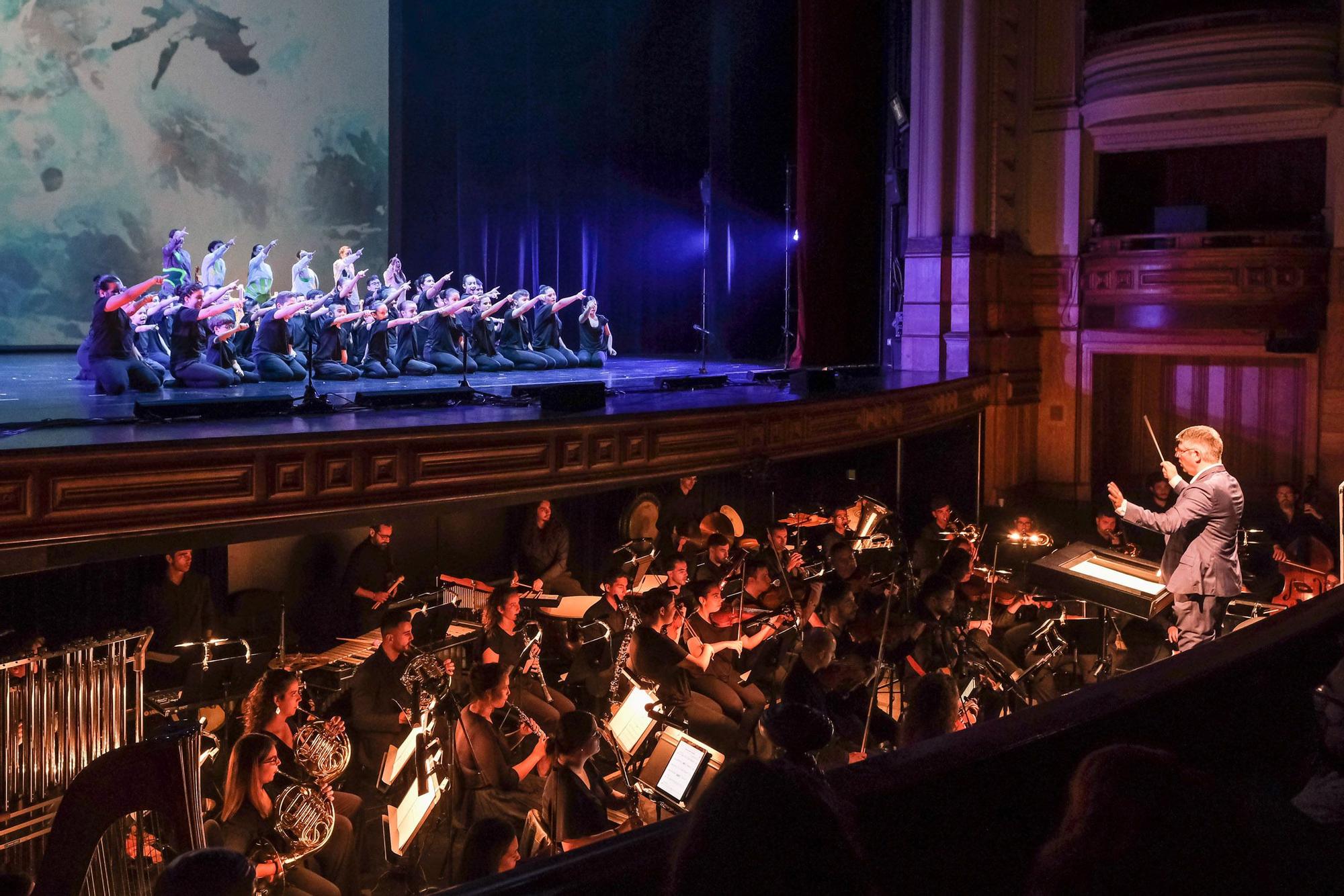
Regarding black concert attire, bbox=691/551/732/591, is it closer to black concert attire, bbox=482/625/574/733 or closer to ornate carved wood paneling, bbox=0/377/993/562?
ornate carved wood paneling, bbox=0/377/993/562

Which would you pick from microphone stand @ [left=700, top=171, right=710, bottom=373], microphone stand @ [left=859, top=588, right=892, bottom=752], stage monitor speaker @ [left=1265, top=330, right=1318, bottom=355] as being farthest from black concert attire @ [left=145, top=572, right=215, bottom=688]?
stage monitor speaker @ [left=1265, top=330, right=1318, bottom=355]

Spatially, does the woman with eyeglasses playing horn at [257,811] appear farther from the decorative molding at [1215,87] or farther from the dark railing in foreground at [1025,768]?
the decorative molding at [1215,87]

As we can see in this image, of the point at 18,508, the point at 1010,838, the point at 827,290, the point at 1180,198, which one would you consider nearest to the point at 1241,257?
the point at 1180,198

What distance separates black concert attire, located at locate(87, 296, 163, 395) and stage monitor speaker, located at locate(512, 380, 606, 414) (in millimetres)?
3245

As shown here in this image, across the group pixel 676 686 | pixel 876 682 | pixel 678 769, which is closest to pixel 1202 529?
pixel 876 682

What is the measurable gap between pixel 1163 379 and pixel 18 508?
12966 millimetres

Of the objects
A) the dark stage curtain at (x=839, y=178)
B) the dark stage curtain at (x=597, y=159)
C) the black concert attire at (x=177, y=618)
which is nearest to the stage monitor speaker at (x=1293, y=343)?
the dark stage curtain at (x=839, y=178)

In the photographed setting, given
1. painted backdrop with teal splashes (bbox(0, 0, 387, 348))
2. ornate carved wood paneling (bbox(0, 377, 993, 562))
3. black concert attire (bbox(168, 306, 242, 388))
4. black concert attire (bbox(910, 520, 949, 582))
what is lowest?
black concert attire (bbox(910, 520, 949, 582))

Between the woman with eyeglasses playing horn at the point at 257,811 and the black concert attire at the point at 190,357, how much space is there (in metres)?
6.81

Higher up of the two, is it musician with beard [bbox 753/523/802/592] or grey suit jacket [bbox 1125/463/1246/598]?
grey suit jacket [bbox 1125/463/1246/598]

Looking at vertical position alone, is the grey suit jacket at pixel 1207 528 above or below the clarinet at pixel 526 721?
above

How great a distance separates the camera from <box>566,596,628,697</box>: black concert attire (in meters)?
6.33

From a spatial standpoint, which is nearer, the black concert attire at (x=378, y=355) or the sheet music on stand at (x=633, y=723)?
the sheet music on stand at (x=633, y=723)

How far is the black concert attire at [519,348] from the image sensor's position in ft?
47.6
